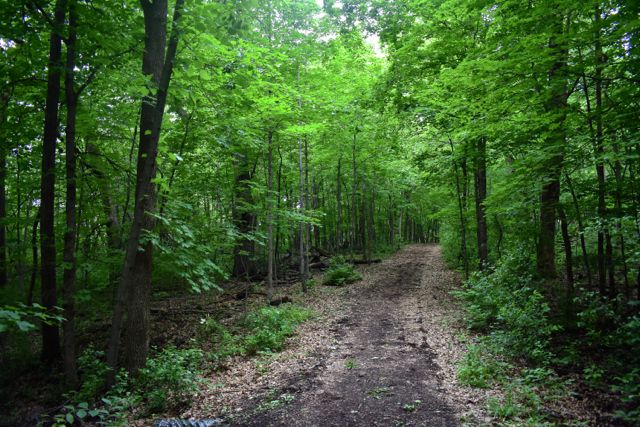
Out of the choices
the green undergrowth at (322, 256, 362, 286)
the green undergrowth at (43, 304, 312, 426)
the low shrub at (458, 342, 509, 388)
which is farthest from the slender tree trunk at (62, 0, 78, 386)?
the green undergrowth at (322, 256, 362, 286)

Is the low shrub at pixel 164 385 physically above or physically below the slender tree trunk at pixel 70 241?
below

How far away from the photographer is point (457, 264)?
20.8 meters

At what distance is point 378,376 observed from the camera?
6.36 metres

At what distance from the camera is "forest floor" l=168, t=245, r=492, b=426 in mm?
A: 5023

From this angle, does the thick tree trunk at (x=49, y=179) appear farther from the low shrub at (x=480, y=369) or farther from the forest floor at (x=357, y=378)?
the low shrub at (x=480, y=369)

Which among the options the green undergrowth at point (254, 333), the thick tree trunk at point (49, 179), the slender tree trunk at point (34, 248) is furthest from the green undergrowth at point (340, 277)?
the thick tree trunk at point (49, 179)

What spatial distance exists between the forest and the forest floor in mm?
51

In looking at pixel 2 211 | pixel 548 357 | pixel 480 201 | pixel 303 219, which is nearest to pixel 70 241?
pixel 303 219

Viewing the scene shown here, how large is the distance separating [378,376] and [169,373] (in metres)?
3.75

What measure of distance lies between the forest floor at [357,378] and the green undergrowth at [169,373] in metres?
0.40

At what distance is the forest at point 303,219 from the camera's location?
5.53 m

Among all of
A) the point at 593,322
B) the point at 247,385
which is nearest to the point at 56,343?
the point at 247,385

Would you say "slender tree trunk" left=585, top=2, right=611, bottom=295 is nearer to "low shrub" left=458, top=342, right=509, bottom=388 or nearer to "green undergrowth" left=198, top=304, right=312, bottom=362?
"low shrub" left=458, top=342, right=509, bottom=388

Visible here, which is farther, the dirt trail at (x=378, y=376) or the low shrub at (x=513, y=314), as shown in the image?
the low shrub at (x=513, y=314)
